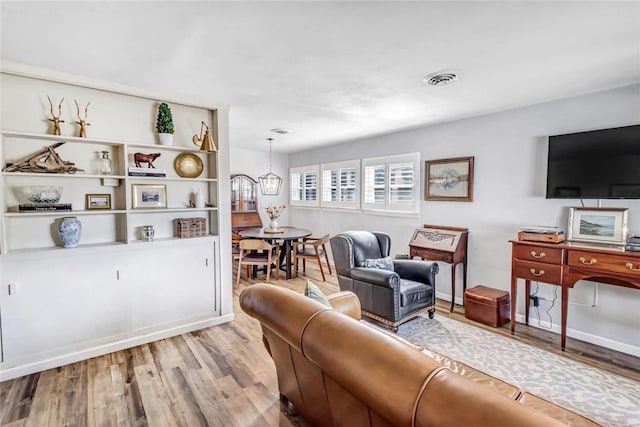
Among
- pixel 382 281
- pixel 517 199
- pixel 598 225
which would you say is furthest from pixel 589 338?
pixel 382 281

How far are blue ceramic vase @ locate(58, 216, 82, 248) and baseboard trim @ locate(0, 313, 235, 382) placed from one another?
3.01 ft

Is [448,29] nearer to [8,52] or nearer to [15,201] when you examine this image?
[8,52]

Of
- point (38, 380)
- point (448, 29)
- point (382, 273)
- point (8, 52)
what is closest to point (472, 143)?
point (382, 273)

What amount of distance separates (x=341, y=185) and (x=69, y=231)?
167 inches

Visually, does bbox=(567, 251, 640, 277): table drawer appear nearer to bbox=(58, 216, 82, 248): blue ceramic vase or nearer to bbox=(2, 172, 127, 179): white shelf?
bbox=(2, 172, 127, 179): white shelf

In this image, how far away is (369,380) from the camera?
3.32ft

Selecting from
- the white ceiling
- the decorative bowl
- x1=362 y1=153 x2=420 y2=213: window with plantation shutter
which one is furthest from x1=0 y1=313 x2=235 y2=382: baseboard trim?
x1=362 y1=153 x2=420 y2=213: window with plantation shutter

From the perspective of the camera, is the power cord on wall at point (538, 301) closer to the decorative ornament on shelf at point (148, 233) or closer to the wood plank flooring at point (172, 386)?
the wood plank flooring at point (172, 386)

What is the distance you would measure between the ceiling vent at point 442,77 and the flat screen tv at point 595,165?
4.60 feet

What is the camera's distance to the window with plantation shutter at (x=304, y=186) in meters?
6.75

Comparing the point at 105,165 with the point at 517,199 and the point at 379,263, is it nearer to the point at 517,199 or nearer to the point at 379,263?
the point at 379,263

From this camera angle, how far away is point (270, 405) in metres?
2.14

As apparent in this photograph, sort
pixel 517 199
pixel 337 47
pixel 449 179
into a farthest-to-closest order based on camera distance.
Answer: pixel 449 179 → pixel 517 199 → pixel 337 47

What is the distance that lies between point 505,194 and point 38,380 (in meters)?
4.70
